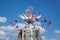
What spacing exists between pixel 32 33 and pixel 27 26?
3.05 meters

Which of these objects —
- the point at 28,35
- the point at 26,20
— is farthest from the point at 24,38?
the point at 26,20

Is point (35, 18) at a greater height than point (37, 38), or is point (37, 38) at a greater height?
point (35, 18)

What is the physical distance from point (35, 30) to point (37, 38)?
113 inches

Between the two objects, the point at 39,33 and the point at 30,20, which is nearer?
the point at 30,20

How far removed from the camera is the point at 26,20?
182 ft

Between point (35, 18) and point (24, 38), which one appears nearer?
point (35, 18)

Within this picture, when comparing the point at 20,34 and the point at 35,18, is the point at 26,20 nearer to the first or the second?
the point at 35,18

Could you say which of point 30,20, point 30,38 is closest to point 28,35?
point 30,38

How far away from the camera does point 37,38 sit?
196 feet

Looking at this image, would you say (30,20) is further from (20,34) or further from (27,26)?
(20,34)

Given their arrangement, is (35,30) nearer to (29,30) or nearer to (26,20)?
(29,30)

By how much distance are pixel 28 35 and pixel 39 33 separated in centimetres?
396

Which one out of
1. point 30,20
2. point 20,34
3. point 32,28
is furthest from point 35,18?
point 20,34

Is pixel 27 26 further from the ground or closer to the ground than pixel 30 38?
further from the ground
